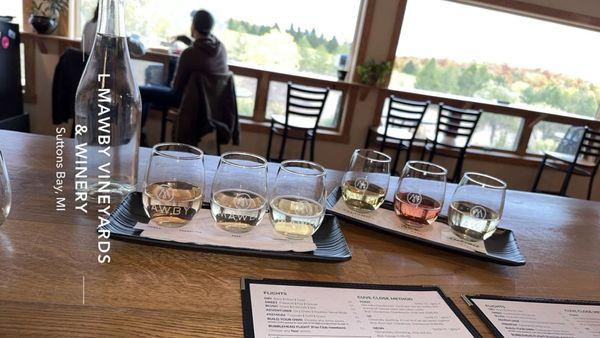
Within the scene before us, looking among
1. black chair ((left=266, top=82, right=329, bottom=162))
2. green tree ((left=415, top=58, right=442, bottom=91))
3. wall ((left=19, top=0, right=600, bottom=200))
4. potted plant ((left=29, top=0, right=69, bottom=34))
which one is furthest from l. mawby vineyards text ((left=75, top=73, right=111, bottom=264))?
green tree ((left=415, top=58, right=442, bottom=91))

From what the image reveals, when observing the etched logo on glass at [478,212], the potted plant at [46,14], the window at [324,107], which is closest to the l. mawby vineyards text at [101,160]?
the etched logo on glass at [478,212]

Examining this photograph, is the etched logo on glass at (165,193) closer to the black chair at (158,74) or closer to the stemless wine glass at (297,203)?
the stemless wine glass at (297,203)

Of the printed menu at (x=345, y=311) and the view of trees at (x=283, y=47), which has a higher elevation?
the view of trees at (x=283, y=47)

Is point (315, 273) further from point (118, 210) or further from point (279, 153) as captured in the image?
point (279, 153)

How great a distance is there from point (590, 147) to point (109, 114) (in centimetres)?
482

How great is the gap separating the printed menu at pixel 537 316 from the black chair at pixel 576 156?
429 centimetres

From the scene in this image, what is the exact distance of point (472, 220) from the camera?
94 cm

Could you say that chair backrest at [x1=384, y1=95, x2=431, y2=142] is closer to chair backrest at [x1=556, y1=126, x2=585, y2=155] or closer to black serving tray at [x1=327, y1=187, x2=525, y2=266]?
chair backrest at [x1=556, y1=126, x2=585, y2=155]

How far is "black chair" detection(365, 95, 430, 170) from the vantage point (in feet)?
13.5

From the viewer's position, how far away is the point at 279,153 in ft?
15.3

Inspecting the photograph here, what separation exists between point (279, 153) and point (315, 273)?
3.89 meters

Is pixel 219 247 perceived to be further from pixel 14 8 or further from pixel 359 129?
pixel 14 8

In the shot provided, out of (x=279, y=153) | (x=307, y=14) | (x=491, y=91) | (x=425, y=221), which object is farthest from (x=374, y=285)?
(x=491, y=91)

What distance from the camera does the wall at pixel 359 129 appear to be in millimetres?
4320
